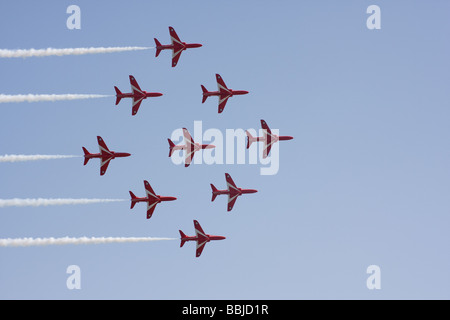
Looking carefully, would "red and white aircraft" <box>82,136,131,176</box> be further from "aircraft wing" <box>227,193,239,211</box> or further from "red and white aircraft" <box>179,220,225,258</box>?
"aircraft wing" <box>227,193,239,211</box>

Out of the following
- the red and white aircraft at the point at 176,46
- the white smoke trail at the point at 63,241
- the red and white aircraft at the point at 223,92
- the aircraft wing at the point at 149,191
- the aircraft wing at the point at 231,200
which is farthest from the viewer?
the aircraft wing at the point at 231,200

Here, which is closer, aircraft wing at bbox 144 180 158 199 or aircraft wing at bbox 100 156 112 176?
aircraft wing at bbox 100 156 112 176

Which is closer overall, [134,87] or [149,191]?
[149,191]

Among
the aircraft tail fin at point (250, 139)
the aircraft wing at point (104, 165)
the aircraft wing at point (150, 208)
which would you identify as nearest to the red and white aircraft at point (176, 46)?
the aircraft tail fin at point (250, 139)

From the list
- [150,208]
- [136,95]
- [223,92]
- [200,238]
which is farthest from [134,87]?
[200,238]

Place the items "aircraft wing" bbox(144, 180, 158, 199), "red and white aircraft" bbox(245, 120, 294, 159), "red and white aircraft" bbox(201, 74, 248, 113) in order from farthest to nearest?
"red and white aircraft" bbox(245, 120, 294, 159) < "red and white aircraft" bbox(201, 74, 248, 113) < "aircraft wing" bbox(144, 180, 158, 199)

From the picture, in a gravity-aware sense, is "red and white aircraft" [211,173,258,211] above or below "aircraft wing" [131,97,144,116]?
below

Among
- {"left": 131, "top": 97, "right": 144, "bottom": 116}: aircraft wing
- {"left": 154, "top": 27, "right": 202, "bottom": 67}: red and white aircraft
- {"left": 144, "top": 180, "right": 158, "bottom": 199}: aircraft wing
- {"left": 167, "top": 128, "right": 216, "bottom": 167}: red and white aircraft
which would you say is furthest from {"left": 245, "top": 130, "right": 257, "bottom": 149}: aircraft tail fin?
{"left": 131, "top": 97, "right": 144, "bottom": 116}: aircraft wing

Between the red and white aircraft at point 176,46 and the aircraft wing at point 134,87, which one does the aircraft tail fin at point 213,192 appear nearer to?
the aircraft wing at point 134,87

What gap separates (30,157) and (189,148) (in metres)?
22.7

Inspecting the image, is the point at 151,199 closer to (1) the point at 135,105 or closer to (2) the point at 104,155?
(2) the point at 104,155

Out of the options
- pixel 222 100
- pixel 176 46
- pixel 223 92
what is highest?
pixel 176 46

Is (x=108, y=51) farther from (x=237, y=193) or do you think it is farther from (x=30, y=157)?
(x=237, y=193)

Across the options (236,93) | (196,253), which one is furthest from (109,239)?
(236,93)
